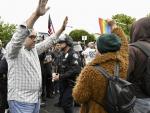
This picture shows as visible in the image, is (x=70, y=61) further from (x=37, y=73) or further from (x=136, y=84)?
(x=136, y=84)

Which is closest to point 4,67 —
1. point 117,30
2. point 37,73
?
point 37,73

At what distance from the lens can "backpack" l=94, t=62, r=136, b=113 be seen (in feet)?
13.2

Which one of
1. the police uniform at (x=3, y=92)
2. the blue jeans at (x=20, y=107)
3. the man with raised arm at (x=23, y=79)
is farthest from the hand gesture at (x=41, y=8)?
the police uniform at (x=3, y=92)

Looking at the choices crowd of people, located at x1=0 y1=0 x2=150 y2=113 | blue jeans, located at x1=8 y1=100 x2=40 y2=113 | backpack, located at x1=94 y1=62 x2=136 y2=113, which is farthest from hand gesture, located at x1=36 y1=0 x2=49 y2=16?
blue jeans, located at x1=8 y1=100 x2=40 y2=113

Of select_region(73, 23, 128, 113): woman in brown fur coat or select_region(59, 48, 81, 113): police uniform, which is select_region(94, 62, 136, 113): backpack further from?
select_region(59, 48, 81, 113): police uniform

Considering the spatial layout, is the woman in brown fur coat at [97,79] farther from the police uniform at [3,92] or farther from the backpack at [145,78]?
the police uniform at [3,92]

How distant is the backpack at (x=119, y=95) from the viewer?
4027mm

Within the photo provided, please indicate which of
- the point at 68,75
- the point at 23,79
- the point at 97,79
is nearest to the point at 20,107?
the point at 23,79

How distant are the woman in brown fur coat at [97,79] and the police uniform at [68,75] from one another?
446 centimetres

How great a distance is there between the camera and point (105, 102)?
163 inches

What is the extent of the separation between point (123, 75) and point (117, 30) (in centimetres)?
55

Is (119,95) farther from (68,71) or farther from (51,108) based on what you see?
(51,108)

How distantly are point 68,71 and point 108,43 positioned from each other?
4.70m

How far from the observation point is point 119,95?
4.02 metres
